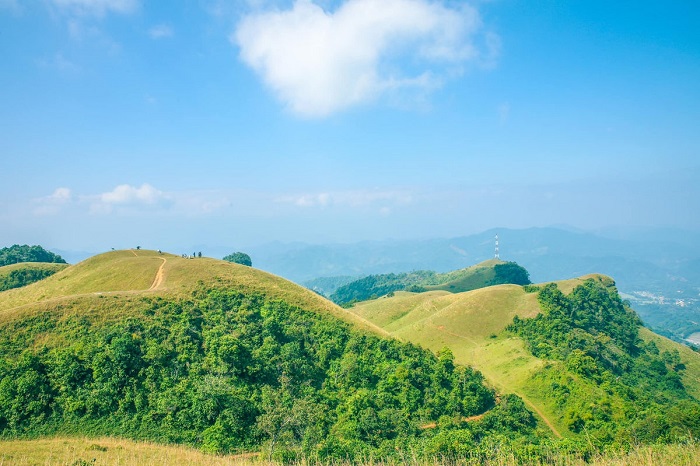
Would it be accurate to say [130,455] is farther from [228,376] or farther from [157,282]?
[157,282]

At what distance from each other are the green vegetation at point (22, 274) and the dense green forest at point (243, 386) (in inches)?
1753

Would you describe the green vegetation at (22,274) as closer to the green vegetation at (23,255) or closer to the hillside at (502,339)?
the green vegetation at (23,255)

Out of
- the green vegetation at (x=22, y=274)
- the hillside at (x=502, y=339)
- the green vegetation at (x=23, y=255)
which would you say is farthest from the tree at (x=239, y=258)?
the green vegetation at (x=22, y=274)

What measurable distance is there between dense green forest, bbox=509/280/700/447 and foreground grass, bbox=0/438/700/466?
550cm

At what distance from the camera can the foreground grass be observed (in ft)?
42.3

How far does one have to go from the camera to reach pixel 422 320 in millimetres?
81188

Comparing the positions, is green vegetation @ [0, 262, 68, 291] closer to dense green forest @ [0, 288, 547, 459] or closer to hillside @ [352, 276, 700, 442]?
dense green forest @ [0, 288, 547, 459]

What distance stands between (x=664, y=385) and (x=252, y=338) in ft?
208

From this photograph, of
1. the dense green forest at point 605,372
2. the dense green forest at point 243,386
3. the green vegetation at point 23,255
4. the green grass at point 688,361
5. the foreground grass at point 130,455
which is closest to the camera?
the foreground grass at point 130,455

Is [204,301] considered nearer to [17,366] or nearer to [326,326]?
[326,326]

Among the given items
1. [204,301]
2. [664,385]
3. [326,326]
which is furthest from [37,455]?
[664,385]

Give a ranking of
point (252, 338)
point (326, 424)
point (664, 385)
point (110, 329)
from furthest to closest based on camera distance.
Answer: point (664, 385), point (252, 338), point (110, 329), point (326, 424)

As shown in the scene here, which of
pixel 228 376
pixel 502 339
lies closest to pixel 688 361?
pixel 502 339

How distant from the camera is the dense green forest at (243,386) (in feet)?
88.3
